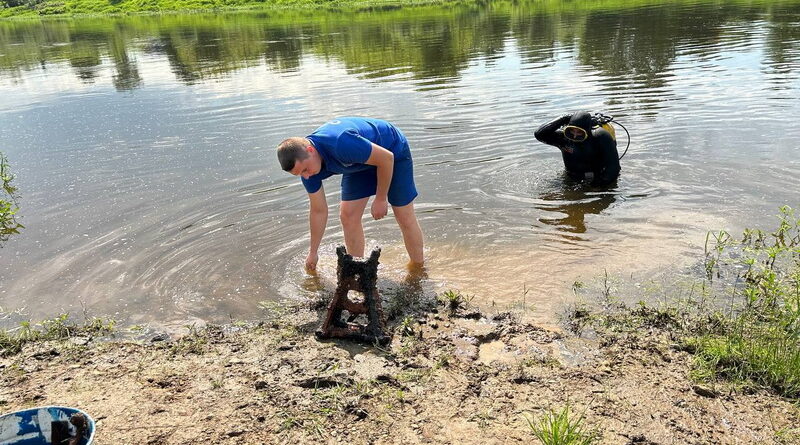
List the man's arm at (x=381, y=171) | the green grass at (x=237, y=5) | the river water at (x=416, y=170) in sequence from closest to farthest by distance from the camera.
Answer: the man's arm at (x=381, y=171) → the river water at (x=416, y=170) → the green grass at (x=237, y=5)

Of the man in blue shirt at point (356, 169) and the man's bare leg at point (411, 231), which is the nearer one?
the man in blue shirt at point (356, 169)

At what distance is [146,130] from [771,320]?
1044 centimetres

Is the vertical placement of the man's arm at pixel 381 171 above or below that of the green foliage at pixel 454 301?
above

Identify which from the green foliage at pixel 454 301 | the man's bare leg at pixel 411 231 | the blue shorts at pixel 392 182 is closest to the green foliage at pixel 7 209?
the blue shorts at pixel 392 182

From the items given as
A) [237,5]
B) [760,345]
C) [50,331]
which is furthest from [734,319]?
[237,5]

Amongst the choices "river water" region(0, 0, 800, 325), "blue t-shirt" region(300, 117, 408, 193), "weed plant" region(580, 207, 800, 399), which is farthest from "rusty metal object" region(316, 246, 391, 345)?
"weed plant" region(580, 207, 800, 399)

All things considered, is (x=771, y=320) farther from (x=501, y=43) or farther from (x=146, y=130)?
(x=501, y=43)

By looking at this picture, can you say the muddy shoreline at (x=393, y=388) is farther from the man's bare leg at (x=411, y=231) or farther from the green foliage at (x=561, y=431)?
the man's bare leg at (x=411, y=231)

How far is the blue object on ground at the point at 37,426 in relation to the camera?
2693mm

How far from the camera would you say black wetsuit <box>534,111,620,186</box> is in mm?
7199

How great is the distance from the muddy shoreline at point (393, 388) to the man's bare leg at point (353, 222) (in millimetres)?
1052

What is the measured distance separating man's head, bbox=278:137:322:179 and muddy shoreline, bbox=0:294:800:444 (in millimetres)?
1179

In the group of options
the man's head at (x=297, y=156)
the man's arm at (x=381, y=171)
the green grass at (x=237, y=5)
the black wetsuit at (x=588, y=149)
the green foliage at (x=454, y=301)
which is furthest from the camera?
the green grass at (x=237, y=5)

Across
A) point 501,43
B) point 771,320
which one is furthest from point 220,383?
point 501,43
